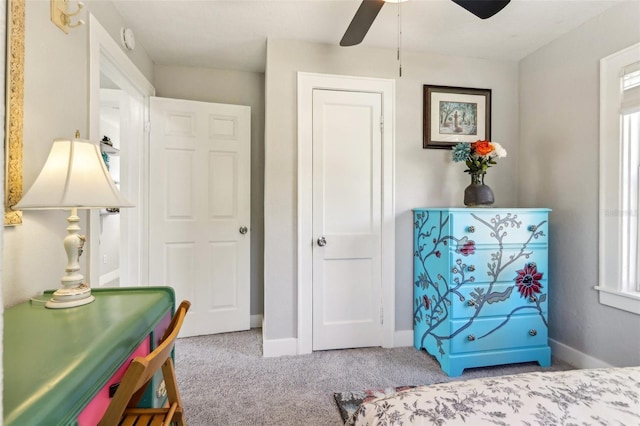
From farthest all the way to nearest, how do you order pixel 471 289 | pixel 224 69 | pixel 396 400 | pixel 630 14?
pixel 224 69
pixel 471 289
pixel 630 14
pixel 396 400

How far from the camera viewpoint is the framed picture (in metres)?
2.59

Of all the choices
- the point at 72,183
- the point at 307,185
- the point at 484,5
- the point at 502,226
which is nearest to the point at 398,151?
the point at 307,185

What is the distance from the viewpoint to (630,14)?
1.91 meters

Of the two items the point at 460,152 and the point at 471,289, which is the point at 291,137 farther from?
the point at 471,289

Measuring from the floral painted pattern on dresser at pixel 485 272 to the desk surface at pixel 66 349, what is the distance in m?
1.72

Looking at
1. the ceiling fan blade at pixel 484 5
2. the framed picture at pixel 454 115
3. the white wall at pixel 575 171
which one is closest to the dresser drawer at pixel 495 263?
the white wall at pixel 575 171

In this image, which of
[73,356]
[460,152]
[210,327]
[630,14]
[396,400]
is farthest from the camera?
[210,327]

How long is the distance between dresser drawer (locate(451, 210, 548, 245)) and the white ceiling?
131 centimetres

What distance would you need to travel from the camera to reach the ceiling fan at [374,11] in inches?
59.7

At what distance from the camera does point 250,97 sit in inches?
117

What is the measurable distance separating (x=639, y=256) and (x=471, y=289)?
1.00 m

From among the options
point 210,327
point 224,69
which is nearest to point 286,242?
point 210,327

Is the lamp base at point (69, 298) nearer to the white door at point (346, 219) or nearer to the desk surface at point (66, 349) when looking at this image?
the desk surface at point (66, 349)

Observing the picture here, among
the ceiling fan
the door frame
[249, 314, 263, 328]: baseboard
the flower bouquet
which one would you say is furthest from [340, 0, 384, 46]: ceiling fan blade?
[249, 314, 263, 328]: baseboard
